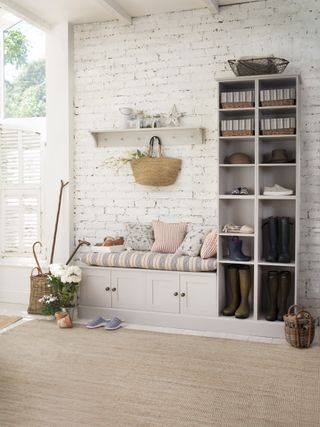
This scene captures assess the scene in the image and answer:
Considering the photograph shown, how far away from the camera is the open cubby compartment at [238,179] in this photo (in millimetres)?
5297

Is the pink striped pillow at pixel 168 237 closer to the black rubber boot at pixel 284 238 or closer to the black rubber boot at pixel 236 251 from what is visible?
the black rubber boot at pixel 236 251

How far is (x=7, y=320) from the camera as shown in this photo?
538 centimetres

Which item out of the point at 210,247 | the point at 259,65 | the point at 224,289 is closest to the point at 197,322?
the point at 224,289

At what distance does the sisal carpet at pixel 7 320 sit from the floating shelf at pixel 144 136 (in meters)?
2.02

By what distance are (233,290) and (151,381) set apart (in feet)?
5.18

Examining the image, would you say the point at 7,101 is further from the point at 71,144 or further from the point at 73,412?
the point at 73,412

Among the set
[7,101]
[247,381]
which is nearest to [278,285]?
[247,381]

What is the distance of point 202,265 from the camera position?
5012mm

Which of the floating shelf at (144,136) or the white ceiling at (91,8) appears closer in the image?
the white ceiling at (91,8)

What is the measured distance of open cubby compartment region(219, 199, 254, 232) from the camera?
17.4 ft

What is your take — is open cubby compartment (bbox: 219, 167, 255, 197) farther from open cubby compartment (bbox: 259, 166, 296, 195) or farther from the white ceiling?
the white ceiling

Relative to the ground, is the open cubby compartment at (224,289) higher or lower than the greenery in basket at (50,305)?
higher

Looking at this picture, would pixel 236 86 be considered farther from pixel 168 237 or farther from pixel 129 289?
pixel 129 289

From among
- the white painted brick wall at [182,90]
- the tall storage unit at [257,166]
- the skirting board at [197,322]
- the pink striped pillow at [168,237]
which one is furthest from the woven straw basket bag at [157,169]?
the skirting board at [197,322]
